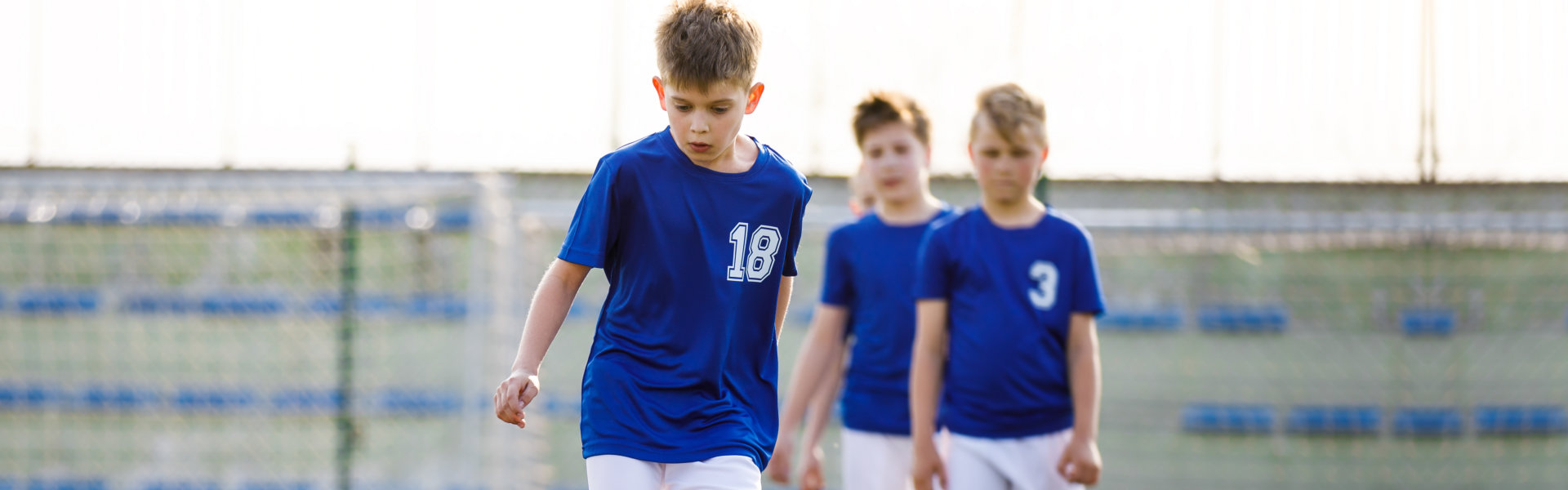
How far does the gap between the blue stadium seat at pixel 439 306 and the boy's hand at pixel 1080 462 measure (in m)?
6.44

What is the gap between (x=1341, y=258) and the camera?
7.39 meters

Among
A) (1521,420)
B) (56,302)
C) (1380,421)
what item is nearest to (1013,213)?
(1380,421)

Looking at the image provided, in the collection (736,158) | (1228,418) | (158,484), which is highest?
(736,158)

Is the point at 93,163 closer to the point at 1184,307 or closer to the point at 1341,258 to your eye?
the point at 1184,307

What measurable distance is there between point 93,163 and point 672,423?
8.70 m

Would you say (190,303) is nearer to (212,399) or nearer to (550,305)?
(212,399)

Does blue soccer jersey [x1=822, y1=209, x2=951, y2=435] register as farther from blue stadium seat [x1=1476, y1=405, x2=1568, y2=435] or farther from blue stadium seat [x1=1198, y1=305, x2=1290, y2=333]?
blue stadium seat [x1=1476, y1=405, x2=1568, y2=435]

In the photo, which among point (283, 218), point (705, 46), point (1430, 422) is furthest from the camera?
point (283, 218)

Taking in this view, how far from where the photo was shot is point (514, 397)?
184 cm

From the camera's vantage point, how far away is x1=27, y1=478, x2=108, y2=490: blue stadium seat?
7.86 m

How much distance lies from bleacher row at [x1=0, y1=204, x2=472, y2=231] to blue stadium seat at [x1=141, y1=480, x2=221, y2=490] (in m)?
2.01

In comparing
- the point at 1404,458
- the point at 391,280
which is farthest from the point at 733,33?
the point at 391,280

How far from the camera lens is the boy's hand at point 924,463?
2803 mm

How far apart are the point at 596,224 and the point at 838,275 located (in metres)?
1.54
